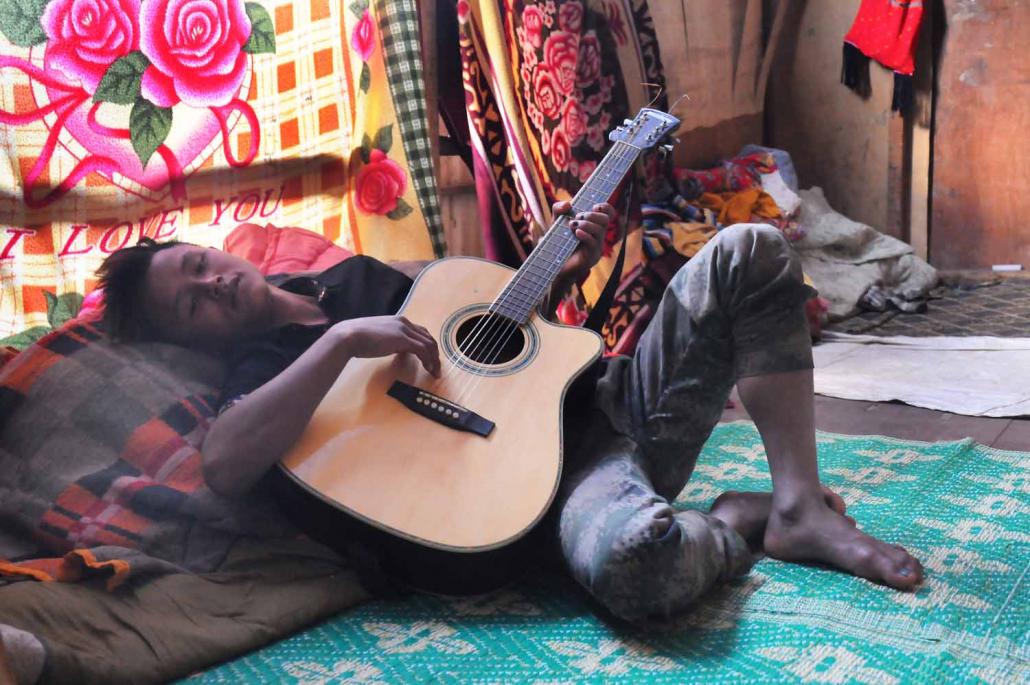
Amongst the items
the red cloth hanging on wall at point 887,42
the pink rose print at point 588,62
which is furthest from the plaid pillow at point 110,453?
the red cloth hanging on wall at point 887,42

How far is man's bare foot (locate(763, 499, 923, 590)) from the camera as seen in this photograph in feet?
4.28

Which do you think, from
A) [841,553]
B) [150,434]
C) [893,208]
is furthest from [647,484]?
[893,208]

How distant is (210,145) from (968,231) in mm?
3382

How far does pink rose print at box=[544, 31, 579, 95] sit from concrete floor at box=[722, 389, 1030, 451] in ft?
2.91

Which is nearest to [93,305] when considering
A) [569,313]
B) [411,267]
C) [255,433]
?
[255,433]

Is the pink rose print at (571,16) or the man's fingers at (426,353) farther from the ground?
the pink rose print at (571,16)

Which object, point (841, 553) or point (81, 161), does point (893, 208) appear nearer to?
Answer: point (841, 553)

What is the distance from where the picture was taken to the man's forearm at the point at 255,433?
1.24m

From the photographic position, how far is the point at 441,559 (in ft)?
4.06

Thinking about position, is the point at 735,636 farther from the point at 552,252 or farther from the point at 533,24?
the point at 533,24

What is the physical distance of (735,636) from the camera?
123 centimetres

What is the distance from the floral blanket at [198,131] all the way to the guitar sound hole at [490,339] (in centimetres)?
28

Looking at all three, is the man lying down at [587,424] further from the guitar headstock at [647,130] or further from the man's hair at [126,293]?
the guitar headstock at [647,130]

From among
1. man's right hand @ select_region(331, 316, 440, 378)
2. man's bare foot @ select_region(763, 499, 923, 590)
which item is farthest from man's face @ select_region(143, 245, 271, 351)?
man's bare foot @ select_region(763, 499, 923, 590)
